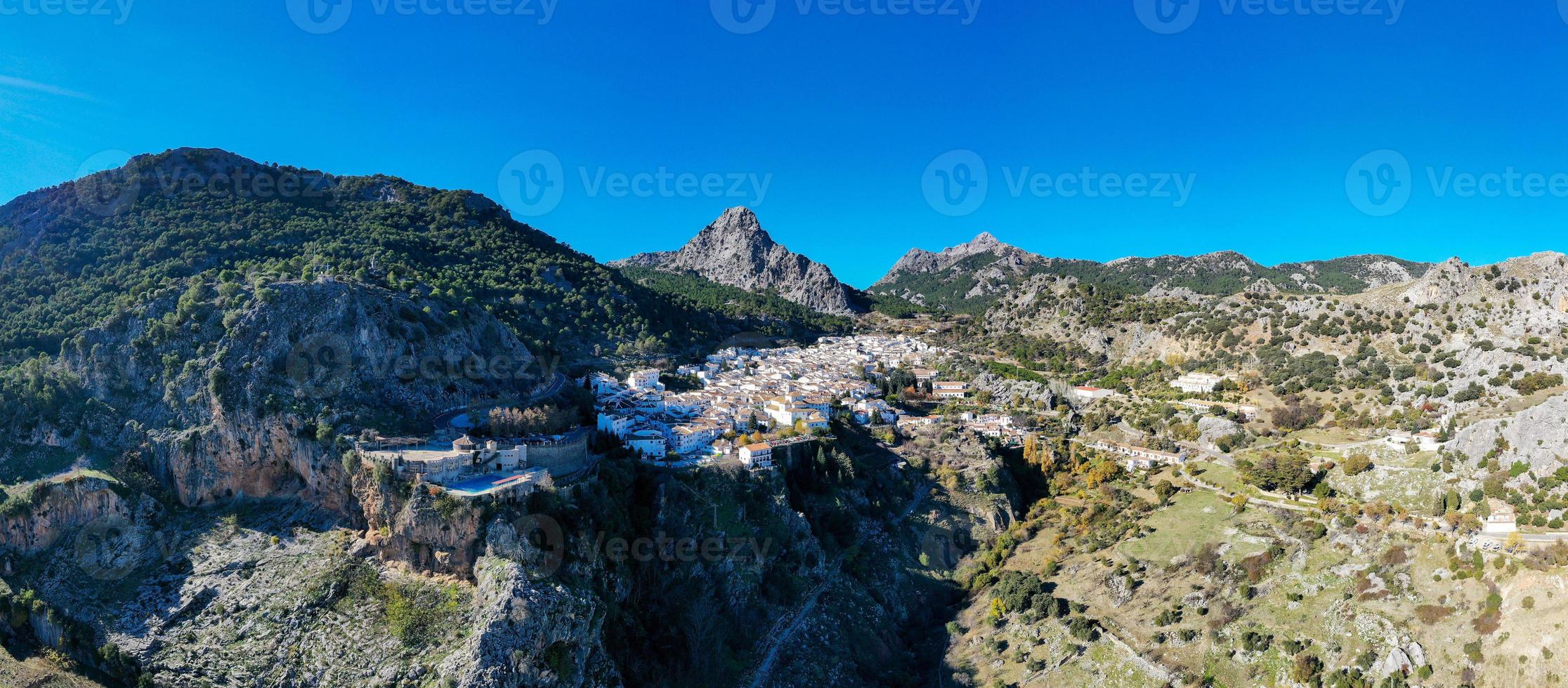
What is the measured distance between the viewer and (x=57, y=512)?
3241 centimetres

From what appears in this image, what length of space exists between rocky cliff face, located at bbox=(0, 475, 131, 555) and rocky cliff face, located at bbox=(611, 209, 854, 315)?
12343cm

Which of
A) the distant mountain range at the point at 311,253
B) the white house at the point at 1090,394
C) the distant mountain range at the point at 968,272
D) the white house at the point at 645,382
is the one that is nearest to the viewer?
the distant mountain range at the point at 311,253

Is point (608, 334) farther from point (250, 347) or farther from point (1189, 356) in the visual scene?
point (1189, 356)

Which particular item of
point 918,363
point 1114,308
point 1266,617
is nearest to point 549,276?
point 918,363

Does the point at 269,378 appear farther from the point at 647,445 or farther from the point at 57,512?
the point at 647,445

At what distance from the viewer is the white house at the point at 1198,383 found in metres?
63.0

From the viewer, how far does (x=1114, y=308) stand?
293 ft

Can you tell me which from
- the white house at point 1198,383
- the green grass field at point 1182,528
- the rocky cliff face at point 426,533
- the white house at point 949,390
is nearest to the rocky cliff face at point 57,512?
the rocky cliff face at point 426,533

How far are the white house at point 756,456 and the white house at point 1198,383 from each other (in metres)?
40.9

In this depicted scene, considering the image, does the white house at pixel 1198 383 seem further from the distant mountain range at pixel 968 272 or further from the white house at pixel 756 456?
the distant mountain range at pixel 968 272

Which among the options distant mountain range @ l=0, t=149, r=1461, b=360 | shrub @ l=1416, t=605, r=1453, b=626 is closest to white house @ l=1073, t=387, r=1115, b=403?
distant mountain range @ l=0, t=149, r=1461, b=360

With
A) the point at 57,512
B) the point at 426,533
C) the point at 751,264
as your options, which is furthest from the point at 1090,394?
the point at 751,264

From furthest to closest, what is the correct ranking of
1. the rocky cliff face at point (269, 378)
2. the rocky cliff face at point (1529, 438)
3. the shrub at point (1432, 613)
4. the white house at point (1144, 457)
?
1. the white house at point (1144, 457)
2. the rocky cliff face at point (1529, 438)
3. the rocky cliff face at point (269, 378)
4. the shrub at point (1432, 613)

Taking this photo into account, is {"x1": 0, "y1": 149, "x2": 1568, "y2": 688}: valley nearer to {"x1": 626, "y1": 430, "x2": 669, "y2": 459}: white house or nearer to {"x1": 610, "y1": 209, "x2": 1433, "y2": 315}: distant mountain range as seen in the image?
{"x1": 626, "y1": 430, "x2": 669, "y2": 459}: white house
